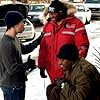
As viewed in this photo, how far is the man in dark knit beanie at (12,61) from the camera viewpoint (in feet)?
15.3

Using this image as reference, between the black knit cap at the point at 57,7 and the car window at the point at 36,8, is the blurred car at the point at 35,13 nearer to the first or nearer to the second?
the car window at the point at 36,8

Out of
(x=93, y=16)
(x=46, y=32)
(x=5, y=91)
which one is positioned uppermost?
(x=46, y=32)

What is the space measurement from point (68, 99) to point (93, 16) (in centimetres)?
2751

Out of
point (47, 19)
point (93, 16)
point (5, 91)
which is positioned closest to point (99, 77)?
point (5, 91)

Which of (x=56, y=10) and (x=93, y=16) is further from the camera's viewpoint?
(x=93, y=16)

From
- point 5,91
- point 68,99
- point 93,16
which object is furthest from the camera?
point 93,16

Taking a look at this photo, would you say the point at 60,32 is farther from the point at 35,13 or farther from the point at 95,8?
the point at 95,8

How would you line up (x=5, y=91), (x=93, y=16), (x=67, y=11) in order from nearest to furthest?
(x=5, y=91), (x=67, y=11), (x=93, y=16)

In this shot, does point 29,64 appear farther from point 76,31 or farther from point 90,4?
point 90,4

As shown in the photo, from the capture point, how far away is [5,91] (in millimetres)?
4961

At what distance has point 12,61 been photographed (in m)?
4.68

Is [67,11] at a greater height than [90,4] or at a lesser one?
greater

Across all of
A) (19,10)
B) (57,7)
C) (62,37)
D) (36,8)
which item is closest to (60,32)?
(62,37)

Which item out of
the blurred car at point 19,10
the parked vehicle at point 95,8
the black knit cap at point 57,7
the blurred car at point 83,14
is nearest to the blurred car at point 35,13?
the blurred car at point 83,14
